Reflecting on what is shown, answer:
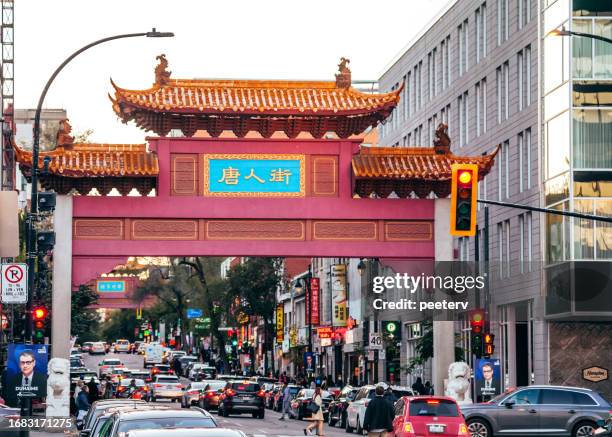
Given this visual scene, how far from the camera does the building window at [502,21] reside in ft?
199

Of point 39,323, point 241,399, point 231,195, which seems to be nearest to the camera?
point 39,323

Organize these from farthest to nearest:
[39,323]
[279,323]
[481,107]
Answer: [279,323], [481,107], [39,323]

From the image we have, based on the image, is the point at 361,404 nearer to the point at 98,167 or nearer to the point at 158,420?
the point at 98,167

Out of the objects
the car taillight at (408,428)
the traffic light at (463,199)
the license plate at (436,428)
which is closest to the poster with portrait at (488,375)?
the car taillight at (408,428)

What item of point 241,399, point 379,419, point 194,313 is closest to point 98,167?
point 379,419

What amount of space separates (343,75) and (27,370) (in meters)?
19.3

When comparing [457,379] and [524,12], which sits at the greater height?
[524,12]

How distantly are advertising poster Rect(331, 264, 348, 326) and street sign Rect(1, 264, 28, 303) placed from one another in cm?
5568

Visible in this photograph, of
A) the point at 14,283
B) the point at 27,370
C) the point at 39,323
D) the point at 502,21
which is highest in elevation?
the point at 502,21

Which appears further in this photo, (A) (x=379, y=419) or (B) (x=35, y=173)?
(B) (x=35, y=173)

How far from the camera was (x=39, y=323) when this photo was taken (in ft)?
113

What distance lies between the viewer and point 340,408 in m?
51.8

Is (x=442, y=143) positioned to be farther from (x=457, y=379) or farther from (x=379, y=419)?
(x=379, y=419)

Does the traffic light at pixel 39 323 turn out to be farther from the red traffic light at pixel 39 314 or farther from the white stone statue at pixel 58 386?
the white stone statue at pixel 58 386
